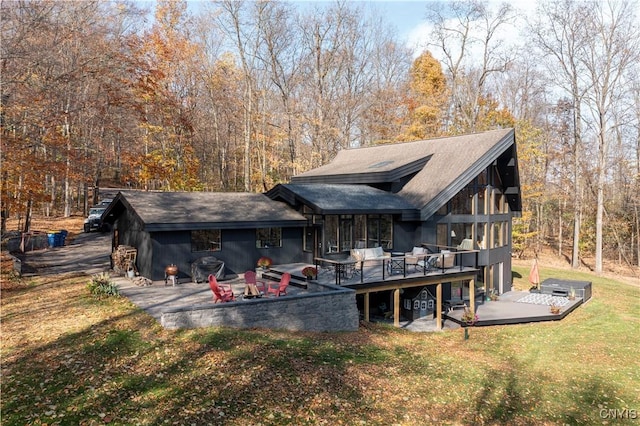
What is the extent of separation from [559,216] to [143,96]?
120ft

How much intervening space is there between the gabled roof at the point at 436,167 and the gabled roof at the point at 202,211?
5008 millimetres

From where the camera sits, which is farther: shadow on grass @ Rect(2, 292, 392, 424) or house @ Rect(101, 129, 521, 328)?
house @ Rect(101, 129, 521, 328)

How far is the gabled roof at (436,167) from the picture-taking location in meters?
19.6

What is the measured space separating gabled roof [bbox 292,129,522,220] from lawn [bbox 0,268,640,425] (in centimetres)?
742

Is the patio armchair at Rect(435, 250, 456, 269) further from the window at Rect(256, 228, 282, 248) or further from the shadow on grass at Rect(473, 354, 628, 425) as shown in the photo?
the window at Rect(256, 228, 282, 248)

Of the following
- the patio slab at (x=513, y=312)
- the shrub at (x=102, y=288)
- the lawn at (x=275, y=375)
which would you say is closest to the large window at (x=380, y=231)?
the patio slab at (x=513, y=312)

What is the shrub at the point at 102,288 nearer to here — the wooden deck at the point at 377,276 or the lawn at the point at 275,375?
the lawn at the point at 275,375

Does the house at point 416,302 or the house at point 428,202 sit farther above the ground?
the house at point 428,202

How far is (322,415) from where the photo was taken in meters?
8.10

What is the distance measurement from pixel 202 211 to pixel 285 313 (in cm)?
688

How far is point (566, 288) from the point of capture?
848 inches

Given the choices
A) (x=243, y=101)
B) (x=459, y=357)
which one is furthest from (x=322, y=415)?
(x=243, y=101)

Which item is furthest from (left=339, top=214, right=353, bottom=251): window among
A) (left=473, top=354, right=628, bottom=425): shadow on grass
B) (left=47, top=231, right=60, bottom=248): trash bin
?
(left=47, top=231, right=60, bottom=248): trash bin

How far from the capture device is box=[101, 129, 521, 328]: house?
55.7ft
